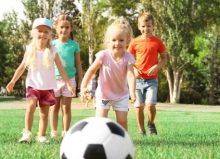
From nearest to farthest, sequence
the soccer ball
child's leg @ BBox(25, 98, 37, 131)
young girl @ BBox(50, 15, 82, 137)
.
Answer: the soccer ball → child's leg @ BBox(25, 98, 37, 131) → young girl @ BBox(50, 15, 82, 137)

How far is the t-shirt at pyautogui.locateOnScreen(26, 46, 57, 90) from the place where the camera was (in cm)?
750

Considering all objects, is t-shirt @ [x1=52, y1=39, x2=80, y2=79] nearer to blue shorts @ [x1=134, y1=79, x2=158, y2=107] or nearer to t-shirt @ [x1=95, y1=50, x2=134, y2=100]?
blue shorts @ [x1=134, y1=79, x2=158, y2=107]

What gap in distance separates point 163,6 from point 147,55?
111ft

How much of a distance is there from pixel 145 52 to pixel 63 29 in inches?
62.7

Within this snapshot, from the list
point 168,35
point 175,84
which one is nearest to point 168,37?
point 168,35

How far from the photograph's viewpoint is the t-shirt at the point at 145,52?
372 inches

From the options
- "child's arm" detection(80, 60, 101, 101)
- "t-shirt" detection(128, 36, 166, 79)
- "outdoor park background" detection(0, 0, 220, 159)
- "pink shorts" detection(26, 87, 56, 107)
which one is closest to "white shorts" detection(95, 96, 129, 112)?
"child's arm" detection(80, 60, 101, 101)

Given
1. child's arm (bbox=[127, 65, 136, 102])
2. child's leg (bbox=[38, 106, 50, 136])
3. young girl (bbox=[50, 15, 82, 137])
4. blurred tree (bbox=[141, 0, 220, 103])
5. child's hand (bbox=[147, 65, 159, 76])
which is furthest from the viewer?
blurred tree (bbox=[141, 0, 220, 103])

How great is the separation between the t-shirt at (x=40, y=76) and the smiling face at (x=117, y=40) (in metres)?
1.13

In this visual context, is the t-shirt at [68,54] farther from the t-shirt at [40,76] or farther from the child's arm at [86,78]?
the child's arm at [86,78]

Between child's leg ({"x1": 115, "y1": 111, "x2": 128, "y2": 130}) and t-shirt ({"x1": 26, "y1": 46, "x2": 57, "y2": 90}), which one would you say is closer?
child's leg ({"x1": 115, "y1": 111, "x2": 128, "y2": 130})

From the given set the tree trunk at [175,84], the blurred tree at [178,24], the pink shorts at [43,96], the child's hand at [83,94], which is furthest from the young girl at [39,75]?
the tree trunk at [175,84]

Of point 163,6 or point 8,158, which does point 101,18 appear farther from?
point 8,158

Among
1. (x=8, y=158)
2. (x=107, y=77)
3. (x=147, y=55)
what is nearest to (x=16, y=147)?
(x=8, y=158)
